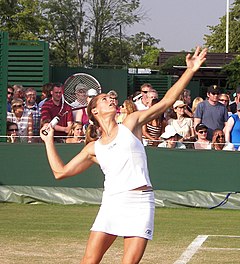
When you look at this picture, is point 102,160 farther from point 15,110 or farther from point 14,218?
point 15,110

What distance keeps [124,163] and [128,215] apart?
41 centimetres

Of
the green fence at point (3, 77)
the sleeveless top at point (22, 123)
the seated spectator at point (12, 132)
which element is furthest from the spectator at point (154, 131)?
the green fence at point (3, 77)

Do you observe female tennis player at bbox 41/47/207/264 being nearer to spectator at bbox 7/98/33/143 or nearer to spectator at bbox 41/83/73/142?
spectator at bbox 41/83/73/142

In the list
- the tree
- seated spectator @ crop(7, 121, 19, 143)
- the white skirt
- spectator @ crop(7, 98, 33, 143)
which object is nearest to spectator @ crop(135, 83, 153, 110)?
spectator @ crop(7, 98, 33, 143)

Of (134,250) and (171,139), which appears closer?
(134,250)

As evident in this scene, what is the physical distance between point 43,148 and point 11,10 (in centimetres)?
3356

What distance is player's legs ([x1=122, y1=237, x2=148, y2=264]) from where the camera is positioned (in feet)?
22.0

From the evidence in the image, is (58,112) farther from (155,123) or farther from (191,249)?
(191,249)

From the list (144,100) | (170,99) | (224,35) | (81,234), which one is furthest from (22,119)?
(224,35)

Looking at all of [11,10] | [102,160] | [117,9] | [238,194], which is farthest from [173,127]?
[117,9]

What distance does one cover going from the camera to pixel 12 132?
52.8 feet

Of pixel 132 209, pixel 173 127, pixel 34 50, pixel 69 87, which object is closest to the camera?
pixel 132 209

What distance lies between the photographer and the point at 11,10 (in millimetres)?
48438

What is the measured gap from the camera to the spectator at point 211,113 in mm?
15758
